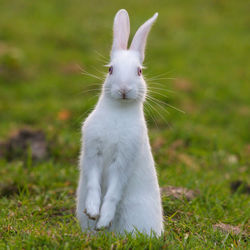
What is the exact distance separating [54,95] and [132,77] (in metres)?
5.91

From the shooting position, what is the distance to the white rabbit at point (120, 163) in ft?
13.1

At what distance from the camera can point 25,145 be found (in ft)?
22.7

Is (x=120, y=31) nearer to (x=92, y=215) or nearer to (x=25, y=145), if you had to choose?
(x=92, y=215)

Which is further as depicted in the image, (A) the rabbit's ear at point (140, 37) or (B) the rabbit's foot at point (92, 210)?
(A) the rabbit's ear at point (140, 37)

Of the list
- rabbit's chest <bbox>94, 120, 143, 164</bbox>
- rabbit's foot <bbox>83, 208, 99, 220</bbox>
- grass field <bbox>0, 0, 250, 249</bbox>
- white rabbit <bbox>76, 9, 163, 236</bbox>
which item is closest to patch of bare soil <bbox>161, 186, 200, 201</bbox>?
grass field <bbox>0, 0, 250, 249</bbox>

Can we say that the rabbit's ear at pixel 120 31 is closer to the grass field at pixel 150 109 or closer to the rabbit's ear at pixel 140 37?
the rabbit's ear at pixel 140 37

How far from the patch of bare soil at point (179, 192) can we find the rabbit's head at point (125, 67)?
1479 mm

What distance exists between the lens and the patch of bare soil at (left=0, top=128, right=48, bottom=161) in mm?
6734

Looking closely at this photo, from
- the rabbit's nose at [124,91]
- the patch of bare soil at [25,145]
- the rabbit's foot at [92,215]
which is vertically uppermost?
the rabbit's nose at [124,91]

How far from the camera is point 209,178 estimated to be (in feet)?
20.4

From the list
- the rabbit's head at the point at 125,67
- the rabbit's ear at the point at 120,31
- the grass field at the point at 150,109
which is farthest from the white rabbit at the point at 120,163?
the grass field at the point at 150,109

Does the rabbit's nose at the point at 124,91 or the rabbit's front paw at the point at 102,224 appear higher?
the rabbit's nose at the point at 124,91

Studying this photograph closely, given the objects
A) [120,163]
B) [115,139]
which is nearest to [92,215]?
[120,163]

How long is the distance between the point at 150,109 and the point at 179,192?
1.06 meters
